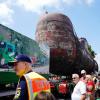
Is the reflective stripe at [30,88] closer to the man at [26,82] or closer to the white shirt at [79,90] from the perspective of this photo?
the man at [26,82]

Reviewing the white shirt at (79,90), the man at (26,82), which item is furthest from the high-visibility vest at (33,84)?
the white shirt at (79,90)

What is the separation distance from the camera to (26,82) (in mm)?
4555

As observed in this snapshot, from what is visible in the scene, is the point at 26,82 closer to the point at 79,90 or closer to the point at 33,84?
the point at 33,84

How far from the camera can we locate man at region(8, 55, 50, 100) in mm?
4508

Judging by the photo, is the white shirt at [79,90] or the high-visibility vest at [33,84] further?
the white shirt at [79,90]

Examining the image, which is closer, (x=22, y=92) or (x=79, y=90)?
(x=22, y=92)

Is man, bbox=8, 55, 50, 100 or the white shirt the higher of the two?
man, bbox=8, 55, 50, 100

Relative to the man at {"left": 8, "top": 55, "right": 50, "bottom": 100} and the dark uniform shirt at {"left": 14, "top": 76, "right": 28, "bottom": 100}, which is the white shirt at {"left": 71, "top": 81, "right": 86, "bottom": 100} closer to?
the man at {"left": 8, "top": 55, "right": 50, "bottom": 100}

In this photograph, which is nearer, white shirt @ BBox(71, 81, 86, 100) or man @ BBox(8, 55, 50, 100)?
man @ BBox(8, 55, 50, 100)

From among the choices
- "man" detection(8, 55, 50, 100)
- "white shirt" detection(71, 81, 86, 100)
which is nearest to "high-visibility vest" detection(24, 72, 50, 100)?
"man" detection(8, 55, 50, 100)

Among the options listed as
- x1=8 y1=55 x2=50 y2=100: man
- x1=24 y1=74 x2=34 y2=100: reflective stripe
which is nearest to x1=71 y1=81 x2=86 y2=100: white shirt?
x1=8 y1=55 x2=50 y2=100: man

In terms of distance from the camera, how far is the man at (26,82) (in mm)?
4508

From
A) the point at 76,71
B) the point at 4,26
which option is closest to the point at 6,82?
the point at 4,26

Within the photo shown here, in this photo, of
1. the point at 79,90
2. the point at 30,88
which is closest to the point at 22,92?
the point at 30,88
